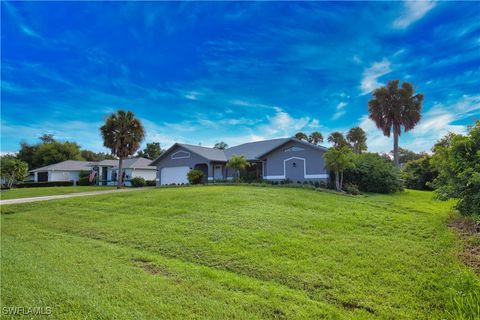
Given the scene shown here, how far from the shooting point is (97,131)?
29.4 metres

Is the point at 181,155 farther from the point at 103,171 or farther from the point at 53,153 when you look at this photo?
the point at 53,153

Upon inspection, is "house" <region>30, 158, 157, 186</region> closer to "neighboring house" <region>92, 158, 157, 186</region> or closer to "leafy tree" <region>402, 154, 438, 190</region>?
"neighboring house" <region>92, 158, 157, 186</region>

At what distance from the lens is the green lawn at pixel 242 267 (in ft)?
13.3

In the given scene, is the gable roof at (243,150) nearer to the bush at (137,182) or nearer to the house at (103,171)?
the bush at (137,182)

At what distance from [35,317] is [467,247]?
8.83m

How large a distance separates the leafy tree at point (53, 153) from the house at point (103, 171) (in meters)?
9.99

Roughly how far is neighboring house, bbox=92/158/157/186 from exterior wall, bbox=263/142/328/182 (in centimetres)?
1885

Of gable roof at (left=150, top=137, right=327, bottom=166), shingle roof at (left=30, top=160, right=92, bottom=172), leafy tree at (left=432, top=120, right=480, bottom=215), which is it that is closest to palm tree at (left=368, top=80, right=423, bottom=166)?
gable roof at (left=150, top=137, right=327, bottom=166)

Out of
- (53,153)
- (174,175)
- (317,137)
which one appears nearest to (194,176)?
(174,175)

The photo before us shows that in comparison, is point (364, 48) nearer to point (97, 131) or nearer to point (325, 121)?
point (325, 121)

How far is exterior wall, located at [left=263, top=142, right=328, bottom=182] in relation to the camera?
22609 mm

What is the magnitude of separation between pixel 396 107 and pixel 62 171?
158ft

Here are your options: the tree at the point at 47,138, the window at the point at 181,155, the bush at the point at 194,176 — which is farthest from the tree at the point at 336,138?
the tree at the point at 47,138

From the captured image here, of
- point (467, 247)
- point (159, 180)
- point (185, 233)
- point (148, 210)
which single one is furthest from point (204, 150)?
point (467, 247)
